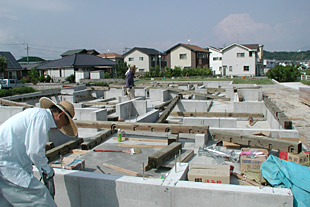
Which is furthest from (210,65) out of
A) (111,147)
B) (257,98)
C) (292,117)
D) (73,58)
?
(111,147)

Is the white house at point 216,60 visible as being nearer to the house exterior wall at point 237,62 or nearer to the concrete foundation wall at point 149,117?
the house exterior wall at point 237,62

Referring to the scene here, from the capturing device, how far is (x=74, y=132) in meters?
3.29

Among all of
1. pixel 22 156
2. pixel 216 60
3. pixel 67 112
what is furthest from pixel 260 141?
pixel 216 60

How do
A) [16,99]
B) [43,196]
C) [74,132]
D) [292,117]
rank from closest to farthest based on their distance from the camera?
1. [43,196]
2. [74,132]
3. [292,117]
4. [16,99]

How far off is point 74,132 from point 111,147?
3641 millimetres

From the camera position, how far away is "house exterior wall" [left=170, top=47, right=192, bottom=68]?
5094cm

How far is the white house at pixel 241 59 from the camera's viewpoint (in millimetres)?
48125

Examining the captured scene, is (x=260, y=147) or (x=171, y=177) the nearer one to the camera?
(x=171, y=177)

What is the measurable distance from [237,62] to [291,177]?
48067mm

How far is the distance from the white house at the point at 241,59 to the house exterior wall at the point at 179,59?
6.48m

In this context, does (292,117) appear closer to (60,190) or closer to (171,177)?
(171,177)

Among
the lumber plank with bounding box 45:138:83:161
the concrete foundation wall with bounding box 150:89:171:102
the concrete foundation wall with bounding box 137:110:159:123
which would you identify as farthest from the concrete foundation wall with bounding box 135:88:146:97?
the lumber plank with bounding box 45:138:83:161

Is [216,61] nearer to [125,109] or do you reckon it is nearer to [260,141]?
[125,109]

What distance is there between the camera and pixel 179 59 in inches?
2029
